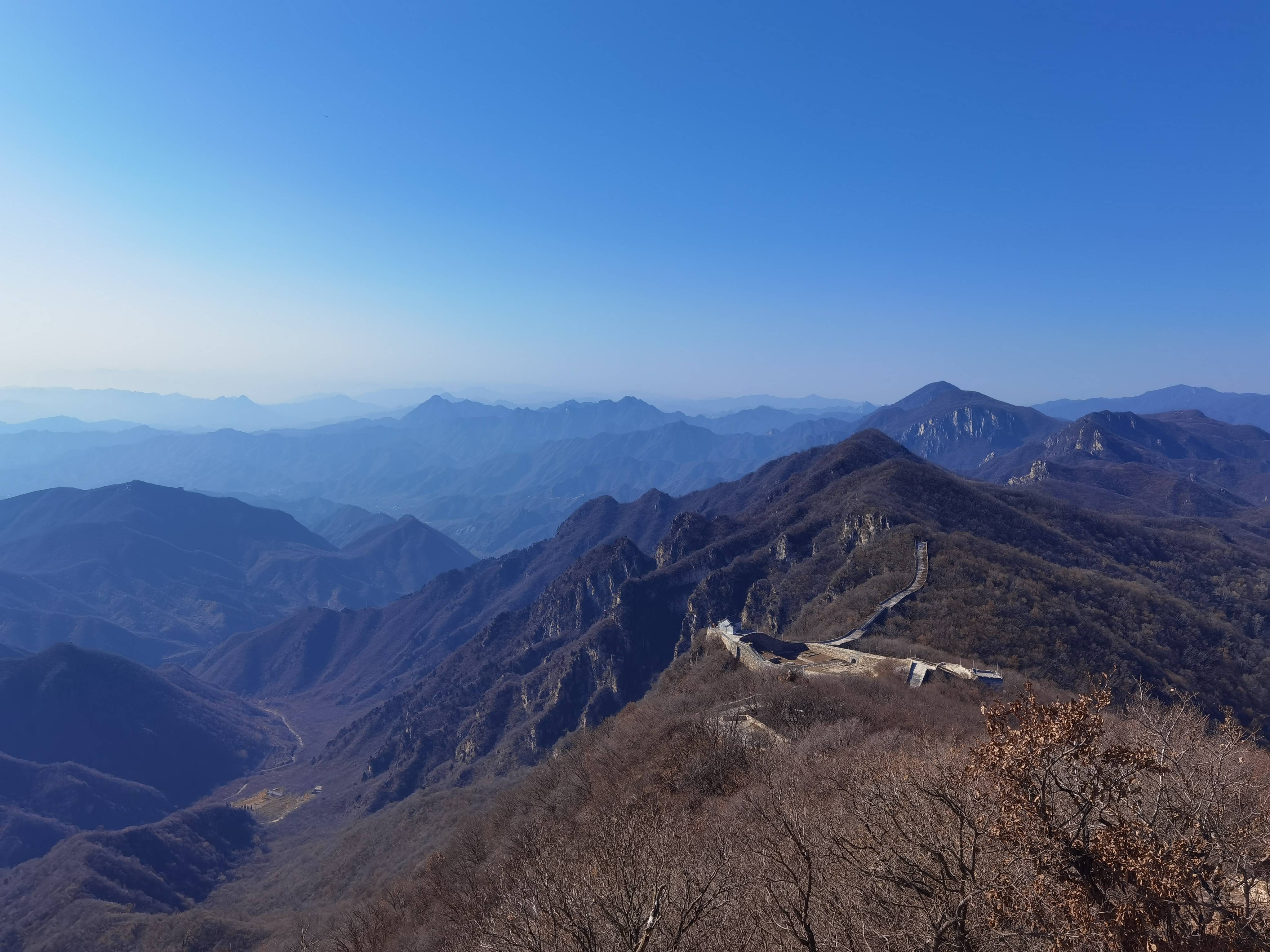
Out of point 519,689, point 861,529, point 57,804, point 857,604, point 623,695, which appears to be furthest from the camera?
point 519,689

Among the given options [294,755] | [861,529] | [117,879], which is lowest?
[294,755]

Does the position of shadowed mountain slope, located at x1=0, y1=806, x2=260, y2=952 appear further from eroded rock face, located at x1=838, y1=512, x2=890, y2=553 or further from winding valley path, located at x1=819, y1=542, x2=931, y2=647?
eroded rock face, located at x1=838, y1=512, x2=890, y2=553

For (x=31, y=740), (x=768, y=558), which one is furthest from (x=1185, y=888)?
(x=31, y=740)

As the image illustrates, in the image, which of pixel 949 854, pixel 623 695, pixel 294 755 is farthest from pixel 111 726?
pixel 949 854

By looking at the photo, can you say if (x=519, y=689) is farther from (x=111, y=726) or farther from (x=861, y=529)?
(x=111, y=726)

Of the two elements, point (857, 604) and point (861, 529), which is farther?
point (861, 529)

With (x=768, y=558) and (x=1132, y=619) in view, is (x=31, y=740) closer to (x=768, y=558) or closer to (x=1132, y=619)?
(x=768, y=558)
